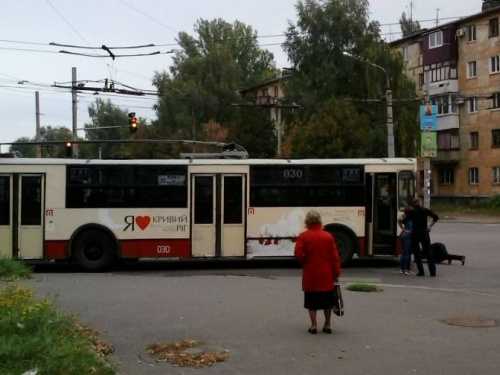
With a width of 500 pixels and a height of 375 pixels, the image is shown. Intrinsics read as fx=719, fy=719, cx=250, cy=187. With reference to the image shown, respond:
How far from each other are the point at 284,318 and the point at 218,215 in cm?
746

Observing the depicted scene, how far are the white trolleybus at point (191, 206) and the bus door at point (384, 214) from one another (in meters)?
0.02

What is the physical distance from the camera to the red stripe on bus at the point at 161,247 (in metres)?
17.3

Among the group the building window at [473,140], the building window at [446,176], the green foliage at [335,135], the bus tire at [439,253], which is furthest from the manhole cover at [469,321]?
the building window at [446,176]

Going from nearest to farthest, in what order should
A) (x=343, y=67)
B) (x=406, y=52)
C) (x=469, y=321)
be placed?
1. (x=469, y=321)
2. (x=343, y=67)
3. (x=406, y=52)

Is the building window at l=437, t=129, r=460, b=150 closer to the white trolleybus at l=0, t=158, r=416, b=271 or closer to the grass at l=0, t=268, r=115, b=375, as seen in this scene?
the white trolleybus at l=0, t=158, r=416, b=271

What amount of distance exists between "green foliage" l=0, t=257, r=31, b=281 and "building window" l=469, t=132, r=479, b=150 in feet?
152

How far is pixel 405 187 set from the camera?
1759 centimetres

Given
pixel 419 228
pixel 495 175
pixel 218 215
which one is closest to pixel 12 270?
pixel 218 215

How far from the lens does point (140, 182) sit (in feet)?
57.2

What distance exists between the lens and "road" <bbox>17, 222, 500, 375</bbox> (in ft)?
24.7

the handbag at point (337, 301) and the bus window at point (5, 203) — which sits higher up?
the bus window at point (5, 203)

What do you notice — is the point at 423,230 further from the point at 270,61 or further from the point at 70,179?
the point at 270,61

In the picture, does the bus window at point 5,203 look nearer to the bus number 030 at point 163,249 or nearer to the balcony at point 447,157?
the bus number 030 at point 163,249

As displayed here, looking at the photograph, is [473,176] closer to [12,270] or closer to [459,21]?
[459,21]
